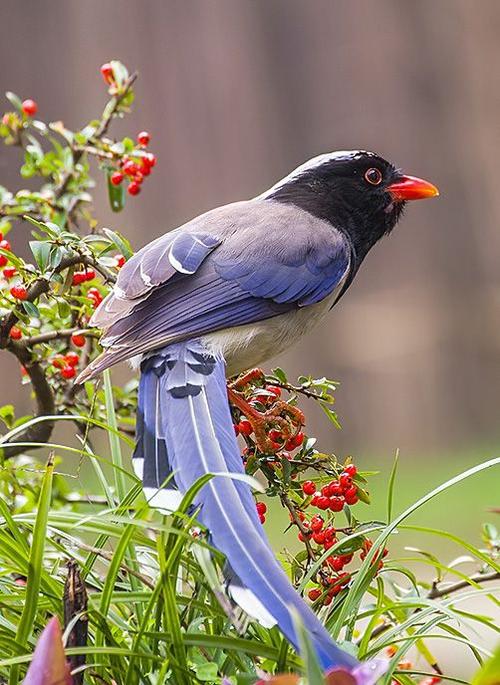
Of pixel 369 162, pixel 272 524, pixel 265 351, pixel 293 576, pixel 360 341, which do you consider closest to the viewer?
pixel 293 576

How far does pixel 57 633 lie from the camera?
1.07m

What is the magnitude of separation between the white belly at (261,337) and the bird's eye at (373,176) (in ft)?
1.30

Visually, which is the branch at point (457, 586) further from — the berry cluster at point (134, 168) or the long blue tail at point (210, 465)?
the berry cluster at point (134, 168)

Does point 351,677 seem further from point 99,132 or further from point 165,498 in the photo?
point 99,132

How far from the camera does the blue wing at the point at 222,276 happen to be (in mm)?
2018

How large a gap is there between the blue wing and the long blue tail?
0.07 m

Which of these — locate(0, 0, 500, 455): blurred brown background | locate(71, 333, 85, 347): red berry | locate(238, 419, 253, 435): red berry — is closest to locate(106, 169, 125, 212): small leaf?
locate(71, 333, 85, 347): red berry

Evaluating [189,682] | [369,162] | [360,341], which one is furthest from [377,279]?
[189,682]

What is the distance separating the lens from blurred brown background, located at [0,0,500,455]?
7.00m

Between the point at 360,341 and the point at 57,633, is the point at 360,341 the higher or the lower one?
the lower one

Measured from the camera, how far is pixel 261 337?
2.34 metres

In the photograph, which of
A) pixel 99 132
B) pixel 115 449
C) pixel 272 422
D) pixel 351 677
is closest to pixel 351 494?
pixel 272 422

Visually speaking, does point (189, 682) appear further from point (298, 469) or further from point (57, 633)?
point (298, 469)

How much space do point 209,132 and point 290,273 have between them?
194 inches
